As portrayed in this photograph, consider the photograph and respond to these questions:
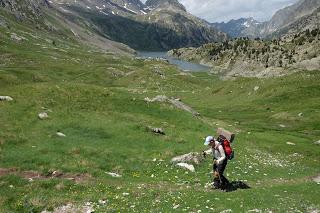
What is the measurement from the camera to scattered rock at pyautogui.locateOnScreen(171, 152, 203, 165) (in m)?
35.7

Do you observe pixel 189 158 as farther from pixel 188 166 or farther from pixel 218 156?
pixel 218 156

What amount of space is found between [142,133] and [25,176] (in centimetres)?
1535

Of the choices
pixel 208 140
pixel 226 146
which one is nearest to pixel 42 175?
pixel 208 140

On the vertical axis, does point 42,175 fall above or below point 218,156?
below

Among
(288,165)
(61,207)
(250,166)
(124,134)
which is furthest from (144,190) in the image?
(288,165)

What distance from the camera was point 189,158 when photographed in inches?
1415

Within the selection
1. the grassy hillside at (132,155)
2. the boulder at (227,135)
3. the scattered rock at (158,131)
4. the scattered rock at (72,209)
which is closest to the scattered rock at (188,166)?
the grassy hillside at (132,155)

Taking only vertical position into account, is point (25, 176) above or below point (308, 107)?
below

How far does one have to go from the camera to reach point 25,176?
31.3m

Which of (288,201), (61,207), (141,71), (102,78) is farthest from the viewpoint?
(141,71)

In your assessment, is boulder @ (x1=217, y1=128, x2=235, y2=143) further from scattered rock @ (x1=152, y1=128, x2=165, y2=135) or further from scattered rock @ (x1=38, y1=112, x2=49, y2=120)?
scattered rock @ (x1=38, y1=112, x2=49, y2=120)

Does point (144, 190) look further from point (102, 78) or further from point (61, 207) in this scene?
point (102, 78)

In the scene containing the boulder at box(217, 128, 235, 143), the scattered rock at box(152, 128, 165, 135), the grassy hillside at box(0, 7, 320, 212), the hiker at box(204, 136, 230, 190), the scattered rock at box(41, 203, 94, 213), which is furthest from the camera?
the scattered rock at box(152, 128, 165, 135)

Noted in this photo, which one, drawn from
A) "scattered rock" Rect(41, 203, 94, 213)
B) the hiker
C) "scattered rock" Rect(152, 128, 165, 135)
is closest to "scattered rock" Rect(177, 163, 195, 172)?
the hiker
